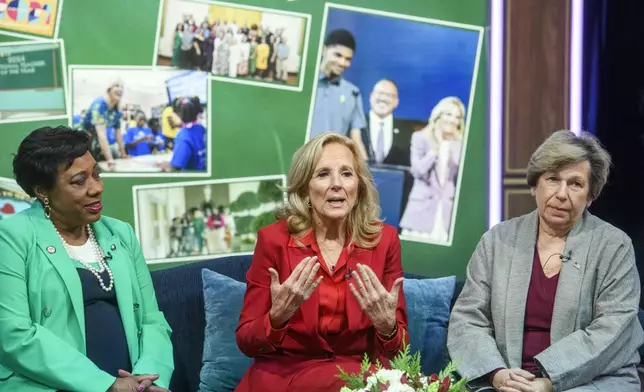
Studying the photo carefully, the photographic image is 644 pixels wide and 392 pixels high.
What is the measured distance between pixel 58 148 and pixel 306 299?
1.02 metres

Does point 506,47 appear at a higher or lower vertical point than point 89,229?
higher

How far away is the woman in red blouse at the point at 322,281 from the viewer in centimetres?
292

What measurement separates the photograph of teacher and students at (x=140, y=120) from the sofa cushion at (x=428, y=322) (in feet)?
3.94

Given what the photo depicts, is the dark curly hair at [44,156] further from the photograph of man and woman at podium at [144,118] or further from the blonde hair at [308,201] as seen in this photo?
the photograph of man and woman at podium at [144,118]

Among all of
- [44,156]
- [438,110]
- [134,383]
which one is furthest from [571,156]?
[44,156]

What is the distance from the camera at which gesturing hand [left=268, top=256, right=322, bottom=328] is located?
2774 mm

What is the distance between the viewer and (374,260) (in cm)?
308

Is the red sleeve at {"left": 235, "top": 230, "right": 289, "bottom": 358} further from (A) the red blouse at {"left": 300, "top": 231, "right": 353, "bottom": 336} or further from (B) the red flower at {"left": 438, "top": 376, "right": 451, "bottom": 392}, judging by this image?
(B) the red flower at {"left": 438, "top": 376, "right": 451, "bottom": 392}

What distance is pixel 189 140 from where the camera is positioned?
3.97 meters

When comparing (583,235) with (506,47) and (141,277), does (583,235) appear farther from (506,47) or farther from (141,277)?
(141,277)

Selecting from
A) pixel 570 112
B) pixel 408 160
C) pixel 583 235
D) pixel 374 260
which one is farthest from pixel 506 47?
pixel 374 260

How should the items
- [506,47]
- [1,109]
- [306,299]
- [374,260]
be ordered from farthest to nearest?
[506,47] → [1,109] → [374,260] → [306,299]

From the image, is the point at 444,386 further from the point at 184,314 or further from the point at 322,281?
the point at 184,314

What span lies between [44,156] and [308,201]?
3.15ft
